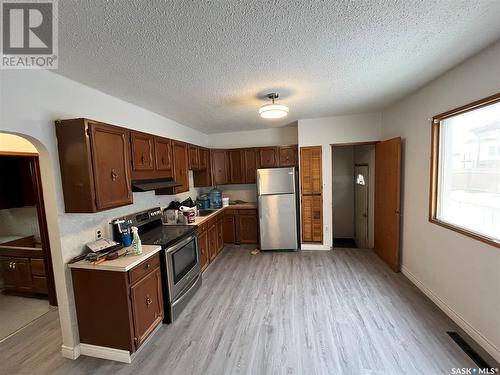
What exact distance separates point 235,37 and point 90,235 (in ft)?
7.33

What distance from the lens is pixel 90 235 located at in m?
2.12

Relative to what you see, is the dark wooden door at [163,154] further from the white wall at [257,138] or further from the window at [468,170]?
the window at [468,170]

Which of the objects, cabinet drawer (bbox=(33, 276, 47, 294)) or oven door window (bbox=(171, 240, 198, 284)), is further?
cabinet drawer (bbox=(33, 276, 47, 294))

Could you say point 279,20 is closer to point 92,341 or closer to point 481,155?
point 481,155

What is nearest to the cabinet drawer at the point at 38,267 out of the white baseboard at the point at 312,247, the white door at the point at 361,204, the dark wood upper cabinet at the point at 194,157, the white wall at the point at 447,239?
the dark wood upper cabinet at the point at 194,157

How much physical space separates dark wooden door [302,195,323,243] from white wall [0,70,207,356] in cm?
324

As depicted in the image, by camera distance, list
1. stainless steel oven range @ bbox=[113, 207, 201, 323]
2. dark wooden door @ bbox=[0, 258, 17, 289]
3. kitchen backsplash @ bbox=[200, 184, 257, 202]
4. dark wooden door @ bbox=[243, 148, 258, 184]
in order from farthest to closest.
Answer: kitchen backsplash @ bbox=[200, 184, 257, 202] → dark wooden door @ bbox=[243, 148, 258, 184] → dark wooden door @ bbox=[0, 258, 17, 289] → stainless steel oven range @ bbox=[113, 207, 201, 323]

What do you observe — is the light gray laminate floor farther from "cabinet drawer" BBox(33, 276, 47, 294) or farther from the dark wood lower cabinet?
"cabinet drawer" BBox(33, 276, 47, 294)

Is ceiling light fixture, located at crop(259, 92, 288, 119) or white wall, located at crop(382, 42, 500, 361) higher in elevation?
ceiling light fixture, located at crop(259, 92, 288, 119)

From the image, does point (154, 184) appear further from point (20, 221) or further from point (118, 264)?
point (20, 221)

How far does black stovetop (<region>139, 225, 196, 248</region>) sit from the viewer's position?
2382mm

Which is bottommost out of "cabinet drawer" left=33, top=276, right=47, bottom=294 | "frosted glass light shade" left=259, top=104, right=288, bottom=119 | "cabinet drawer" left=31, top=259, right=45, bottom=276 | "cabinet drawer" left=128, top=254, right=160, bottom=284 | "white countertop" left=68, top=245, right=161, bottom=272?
"cabinet drawer" left=33, top=276, right=47, bottom=294

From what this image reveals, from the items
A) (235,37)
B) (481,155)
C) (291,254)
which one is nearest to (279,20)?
(235,37)

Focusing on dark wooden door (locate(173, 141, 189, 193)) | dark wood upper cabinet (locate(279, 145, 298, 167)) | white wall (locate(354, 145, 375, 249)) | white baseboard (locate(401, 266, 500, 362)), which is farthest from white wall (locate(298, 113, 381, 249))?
dark wooden door (locate(173, 141, 189, 193))
